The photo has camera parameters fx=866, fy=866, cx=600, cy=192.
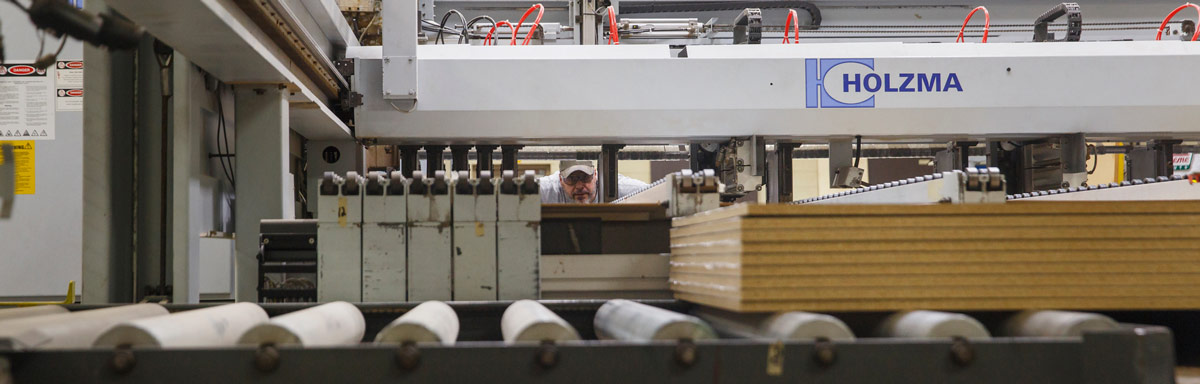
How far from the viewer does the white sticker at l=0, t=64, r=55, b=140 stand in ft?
9.76

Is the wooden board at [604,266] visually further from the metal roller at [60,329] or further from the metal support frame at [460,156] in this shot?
the metal support frame at [460,156]

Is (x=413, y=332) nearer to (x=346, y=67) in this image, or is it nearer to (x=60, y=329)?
(x=60, y=329)

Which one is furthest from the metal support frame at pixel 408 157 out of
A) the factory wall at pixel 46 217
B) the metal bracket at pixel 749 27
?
the metal bracket at pixel 749 27

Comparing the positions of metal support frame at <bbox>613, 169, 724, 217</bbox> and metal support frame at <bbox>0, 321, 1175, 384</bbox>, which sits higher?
metal support frame at <bbox>613, 169, 724, 217</bbox>

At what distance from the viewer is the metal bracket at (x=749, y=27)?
2.97 meters

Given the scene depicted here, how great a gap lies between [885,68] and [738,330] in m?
1.79

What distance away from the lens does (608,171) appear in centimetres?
315

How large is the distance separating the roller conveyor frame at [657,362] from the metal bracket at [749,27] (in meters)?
2.05

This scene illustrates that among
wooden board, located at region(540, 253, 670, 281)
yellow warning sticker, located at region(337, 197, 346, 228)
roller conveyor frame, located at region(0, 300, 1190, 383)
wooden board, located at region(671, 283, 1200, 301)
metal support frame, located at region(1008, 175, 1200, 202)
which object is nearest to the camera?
roller conveyor frame, located at region(0, 300, 1190, 383)

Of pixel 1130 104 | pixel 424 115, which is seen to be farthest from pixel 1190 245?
pixel 424 115

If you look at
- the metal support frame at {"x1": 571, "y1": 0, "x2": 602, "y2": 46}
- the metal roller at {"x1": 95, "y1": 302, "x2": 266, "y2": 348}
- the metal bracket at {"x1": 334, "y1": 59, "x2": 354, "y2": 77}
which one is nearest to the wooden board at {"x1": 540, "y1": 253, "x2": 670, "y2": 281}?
the metal roller at {"x1": 95, "y1": 302, "x2": 266, "y2": 348}

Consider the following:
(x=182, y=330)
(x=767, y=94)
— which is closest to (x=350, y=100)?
(x=767, y=94)

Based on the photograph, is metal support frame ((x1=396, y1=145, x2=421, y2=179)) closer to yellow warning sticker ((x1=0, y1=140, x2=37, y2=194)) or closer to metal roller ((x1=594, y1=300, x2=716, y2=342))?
yellow warning sticker ((x1=0, y1=140, x2=37, y2=194))

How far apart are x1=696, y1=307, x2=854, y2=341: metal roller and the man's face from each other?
258 centimetres
